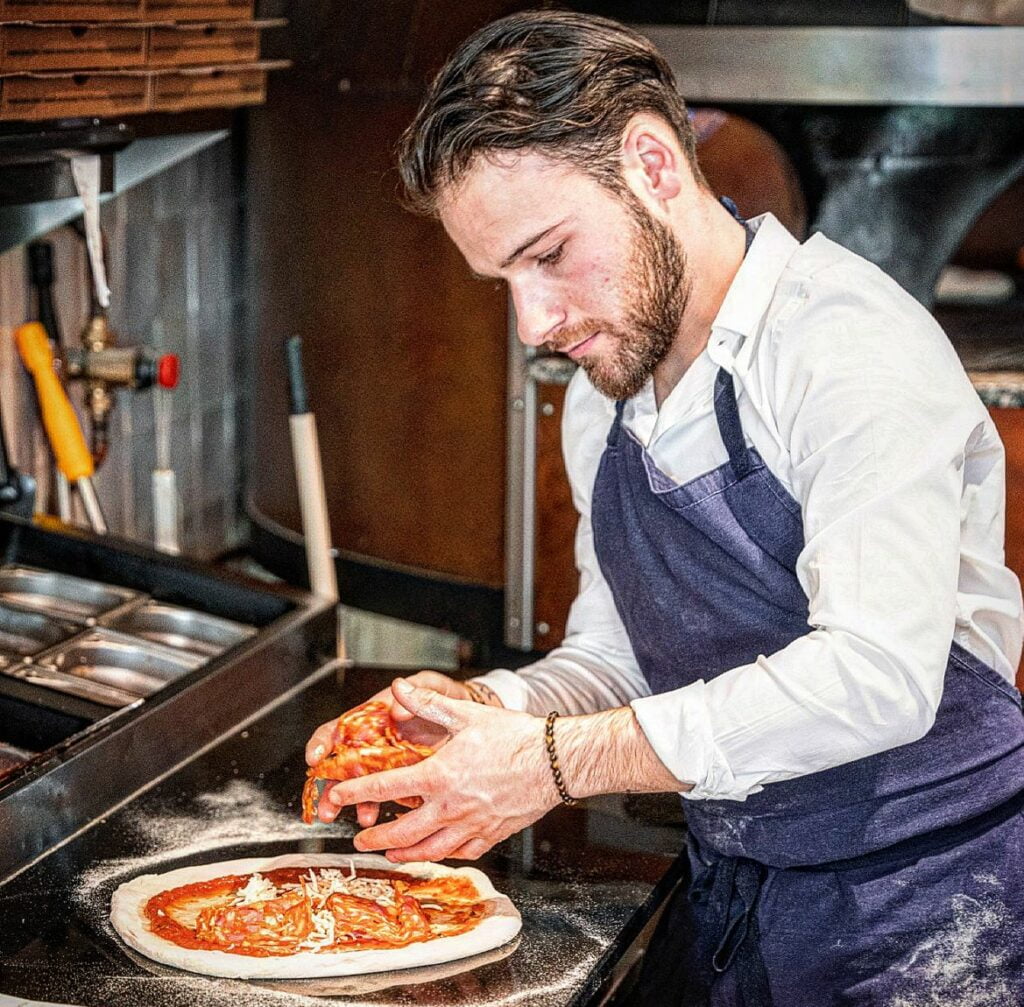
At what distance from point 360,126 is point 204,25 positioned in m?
1.09

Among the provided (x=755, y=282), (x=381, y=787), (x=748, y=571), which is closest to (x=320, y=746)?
(x=381, y=787)

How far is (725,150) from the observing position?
468cm

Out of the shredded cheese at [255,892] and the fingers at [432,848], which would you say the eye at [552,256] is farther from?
the shredded cheese at [255,892]

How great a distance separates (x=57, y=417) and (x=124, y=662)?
2.17ft

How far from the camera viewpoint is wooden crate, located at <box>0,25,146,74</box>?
2035mm

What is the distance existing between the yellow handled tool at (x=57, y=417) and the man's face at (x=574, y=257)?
1.34m

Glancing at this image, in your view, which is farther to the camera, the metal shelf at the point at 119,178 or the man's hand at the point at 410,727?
the metal shelf at the point at 119,178

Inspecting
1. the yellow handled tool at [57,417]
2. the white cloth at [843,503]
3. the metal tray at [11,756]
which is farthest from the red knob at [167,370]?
the white cloth at [843,503]

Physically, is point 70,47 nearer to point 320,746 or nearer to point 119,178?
point 119,178

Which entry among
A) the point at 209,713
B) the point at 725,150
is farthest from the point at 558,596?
the point at 725,150

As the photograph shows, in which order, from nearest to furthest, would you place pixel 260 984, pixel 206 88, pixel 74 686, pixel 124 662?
pixel 260 984, pixel 74 686, pixel 124 662, pixel 206 88

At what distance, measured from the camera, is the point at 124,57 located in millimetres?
2295

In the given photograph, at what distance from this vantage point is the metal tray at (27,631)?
2439mm

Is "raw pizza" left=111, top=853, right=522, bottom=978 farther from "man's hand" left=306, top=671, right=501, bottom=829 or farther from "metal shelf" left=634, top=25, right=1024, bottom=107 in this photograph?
"metal shelf" left=634, top=25, right=1024, bottom=107
